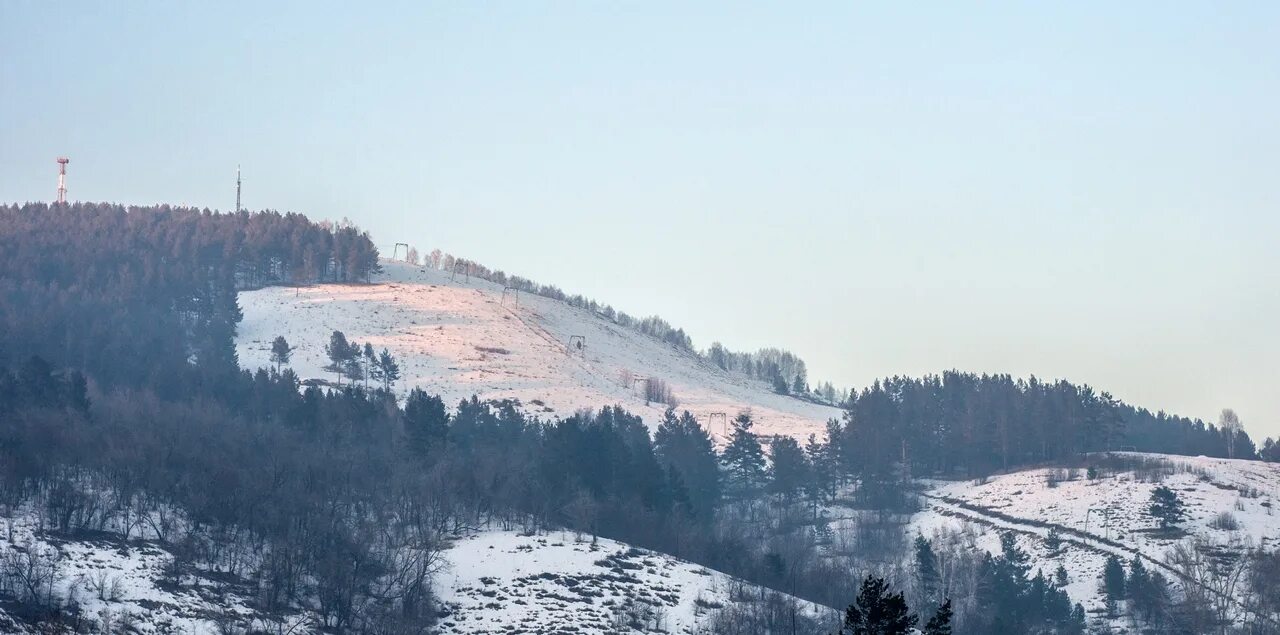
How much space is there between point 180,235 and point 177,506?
318 feet

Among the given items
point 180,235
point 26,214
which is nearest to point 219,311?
point 180,235

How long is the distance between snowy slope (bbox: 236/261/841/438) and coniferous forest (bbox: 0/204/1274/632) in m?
6.64

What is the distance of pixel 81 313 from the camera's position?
445 feet

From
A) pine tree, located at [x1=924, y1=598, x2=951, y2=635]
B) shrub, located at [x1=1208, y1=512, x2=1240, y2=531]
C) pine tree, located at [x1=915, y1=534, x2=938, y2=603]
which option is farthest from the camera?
shrub, located at [x1=1208, y1=512, x2=1240, y2=531]

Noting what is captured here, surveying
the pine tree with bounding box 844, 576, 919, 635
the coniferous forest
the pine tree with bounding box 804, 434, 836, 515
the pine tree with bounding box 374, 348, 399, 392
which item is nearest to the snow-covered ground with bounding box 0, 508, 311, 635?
the coniferous forest

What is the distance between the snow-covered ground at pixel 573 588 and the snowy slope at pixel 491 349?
47.3m

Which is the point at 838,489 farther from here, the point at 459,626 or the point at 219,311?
the point at 219,311

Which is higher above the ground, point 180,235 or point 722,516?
point 180,235

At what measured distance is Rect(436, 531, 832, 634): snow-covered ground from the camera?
73562 mm

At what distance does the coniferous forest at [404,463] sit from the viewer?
78.3m

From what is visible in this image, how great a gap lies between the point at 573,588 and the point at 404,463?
847 inches

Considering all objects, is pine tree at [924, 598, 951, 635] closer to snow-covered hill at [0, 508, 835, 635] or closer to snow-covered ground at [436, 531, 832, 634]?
snow-covered hill at [0, 508, 835, 635]

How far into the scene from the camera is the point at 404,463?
95.5 meters

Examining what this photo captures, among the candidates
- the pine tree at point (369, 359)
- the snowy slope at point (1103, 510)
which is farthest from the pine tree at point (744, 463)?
the pine tree at point (369, 359)
